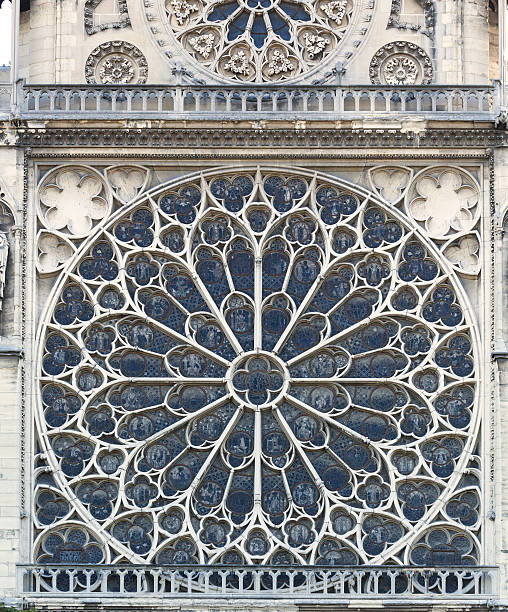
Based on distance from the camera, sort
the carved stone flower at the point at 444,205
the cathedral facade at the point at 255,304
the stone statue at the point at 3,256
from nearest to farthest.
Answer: the cathedral facade at the point at 255,304 → the stone statue at the point at 3,256 → the carved stone flower at the point at 444,205

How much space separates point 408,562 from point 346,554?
814 millimetres

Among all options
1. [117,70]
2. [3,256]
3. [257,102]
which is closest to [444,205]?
[257,102]

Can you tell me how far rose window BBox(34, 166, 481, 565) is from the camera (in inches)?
1406

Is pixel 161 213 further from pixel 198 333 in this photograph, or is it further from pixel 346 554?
pixel 346 554

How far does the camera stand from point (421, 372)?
36250 mm

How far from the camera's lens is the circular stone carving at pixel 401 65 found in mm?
37500

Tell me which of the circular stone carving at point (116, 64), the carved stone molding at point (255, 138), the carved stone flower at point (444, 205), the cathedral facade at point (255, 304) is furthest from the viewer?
the circular stone carving at point (116, 64)

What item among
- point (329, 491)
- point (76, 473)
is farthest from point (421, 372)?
point (76, 473)

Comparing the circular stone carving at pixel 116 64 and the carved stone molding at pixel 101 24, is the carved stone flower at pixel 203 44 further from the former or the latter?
the carved stone molding at pixel 101 24

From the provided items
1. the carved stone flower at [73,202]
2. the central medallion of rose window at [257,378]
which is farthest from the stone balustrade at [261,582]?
the carved stone flower at [73,202]

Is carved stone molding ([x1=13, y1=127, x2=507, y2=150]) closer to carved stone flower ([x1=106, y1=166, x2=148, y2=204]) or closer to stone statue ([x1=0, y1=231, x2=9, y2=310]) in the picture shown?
carved stone flower ([x1=106, y1=166, x2=148, y2=204])

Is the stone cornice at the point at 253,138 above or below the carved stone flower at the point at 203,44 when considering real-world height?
below

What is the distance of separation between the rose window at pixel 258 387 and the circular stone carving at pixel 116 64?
176 centimetres

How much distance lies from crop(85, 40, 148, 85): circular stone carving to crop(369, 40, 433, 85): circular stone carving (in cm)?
316
